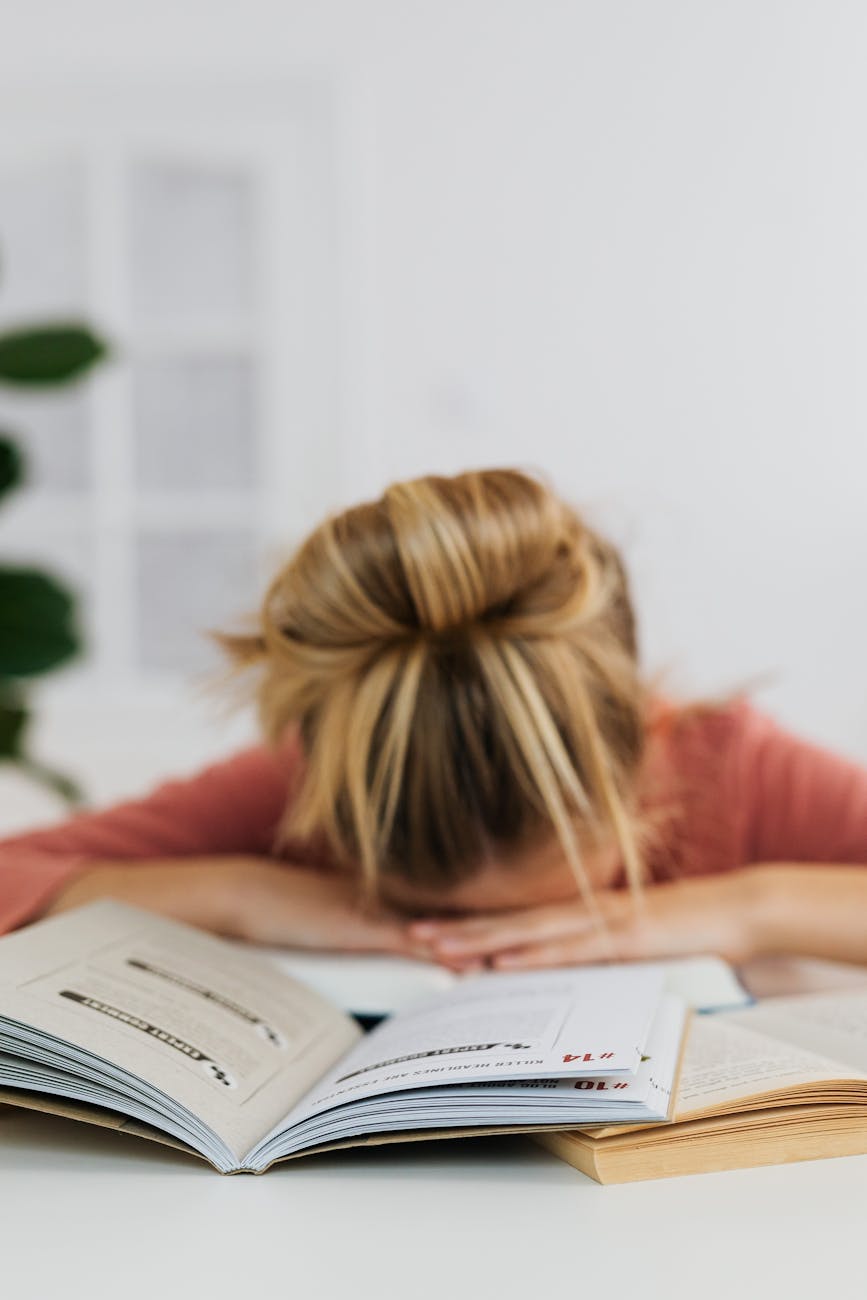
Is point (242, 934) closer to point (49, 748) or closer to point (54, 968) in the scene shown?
point (54, 968)

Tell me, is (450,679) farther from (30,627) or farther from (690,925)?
(30,627)

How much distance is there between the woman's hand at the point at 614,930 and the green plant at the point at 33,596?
2.79 ft

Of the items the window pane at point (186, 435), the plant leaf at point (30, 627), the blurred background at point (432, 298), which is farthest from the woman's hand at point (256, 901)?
the window pane at point (186, 435)

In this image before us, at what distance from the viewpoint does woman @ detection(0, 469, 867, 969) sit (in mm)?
771

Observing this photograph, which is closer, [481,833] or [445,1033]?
[445,1033]

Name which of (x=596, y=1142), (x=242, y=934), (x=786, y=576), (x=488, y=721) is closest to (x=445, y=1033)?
(x=596, y=1142)

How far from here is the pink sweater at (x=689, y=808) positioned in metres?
1.08

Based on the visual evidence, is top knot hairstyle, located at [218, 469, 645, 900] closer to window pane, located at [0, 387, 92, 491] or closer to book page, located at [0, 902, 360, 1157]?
book page, located at [0, 902, 360, 1157]

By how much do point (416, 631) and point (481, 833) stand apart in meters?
0.14

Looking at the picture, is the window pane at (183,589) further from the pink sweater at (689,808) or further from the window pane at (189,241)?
the pink sweater at (689,808)

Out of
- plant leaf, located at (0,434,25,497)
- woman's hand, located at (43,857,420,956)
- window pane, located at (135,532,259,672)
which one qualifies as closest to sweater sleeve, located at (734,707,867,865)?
woman's hand, located at (43,857,420,956)

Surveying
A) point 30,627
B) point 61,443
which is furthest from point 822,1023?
point 61,443

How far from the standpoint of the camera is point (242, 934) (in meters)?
0.92

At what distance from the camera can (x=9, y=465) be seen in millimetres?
1577
